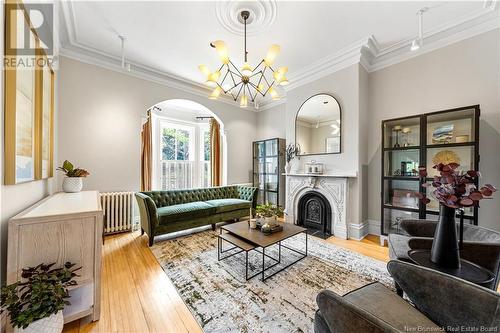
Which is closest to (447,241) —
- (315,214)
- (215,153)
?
(315,214)

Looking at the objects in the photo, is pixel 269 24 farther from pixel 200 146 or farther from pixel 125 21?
pixel 200 146

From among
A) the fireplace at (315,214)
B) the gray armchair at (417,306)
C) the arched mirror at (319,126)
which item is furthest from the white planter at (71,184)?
the arched mirror at (319,126)

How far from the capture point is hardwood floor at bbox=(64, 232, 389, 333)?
61.5 inches

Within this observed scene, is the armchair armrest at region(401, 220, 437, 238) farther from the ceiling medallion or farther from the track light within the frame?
the ceiling medallion

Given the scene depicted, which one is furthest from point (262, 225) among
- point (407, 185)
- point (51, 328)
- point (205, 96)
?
point (205, 96)

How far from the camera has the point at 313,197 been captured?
4000mm

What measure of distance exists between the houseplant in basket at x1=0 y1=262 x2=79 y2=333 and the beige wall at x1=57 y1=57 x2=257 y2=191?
8.28 feet

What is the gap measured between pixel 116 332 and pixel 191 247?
156cm

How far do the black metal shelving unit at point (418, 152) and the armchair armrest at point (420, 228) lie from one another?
0.68 metres

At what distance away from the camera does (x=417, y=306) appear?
1.18 meters

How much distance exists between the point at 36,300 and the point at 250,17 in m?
3.30

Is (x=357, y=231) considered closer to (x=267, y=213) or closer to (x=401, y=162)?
(x=401, y=162)

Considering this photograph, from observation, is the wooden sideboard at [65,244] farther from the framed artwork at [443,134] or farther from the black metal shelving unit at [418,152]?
the framed artwork at [443,134]

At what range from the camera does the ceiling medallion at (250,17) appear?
2.33m
